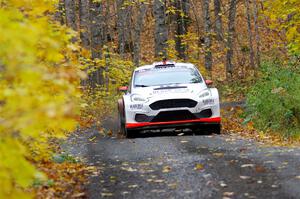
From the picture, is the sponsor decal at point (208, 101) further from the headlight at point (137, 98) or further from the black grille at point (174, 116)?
the headlight at point (137, 98)

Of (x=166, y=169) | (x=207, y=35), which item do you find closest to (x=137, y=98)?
(x=166, y=169)

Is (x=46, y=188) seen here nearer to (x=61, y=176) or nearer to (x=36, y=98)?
(x=61, y=176)

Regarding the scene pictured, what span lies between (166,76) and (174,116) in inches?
60.8

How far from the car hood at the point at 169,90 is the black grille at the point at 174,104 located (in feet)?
0.65

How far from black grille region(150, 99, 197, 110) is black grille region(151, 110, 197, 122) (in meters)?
0.13

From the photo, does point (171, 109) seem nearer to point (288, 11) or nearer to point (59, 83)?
point (288, 11)

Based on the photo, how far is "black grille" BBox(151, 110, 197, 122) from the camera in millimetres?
12977

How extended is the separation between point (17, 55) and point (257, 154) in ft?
21.1

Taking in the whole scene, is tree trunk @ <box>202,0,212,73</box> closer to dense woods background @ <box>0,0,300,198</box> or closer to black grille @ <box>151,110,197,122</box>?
dense woods background @ <box>0,0,300,198</box>

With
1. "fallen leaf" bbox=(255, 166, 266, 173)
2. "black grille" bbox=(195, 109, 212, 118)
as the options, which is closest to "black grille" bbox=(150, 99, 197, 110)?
"black grille" bbox=(195, 109, 212, 118)

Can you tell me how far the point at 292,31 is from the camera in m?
13.7

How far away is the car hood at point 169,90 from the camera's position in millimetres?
13133

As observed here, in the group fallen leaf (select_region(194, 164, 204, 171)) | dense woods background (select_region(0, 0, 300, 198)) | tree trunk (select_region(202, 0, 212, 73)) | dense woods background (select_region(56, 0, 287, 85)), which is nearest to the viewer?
dense woods background (select_region(0, 0, 300, 198))

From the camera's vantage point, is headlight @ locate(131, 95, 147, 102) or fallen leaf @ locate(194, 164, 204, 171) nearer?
fallen leaf @ locate(194, 164, 204, 171)
